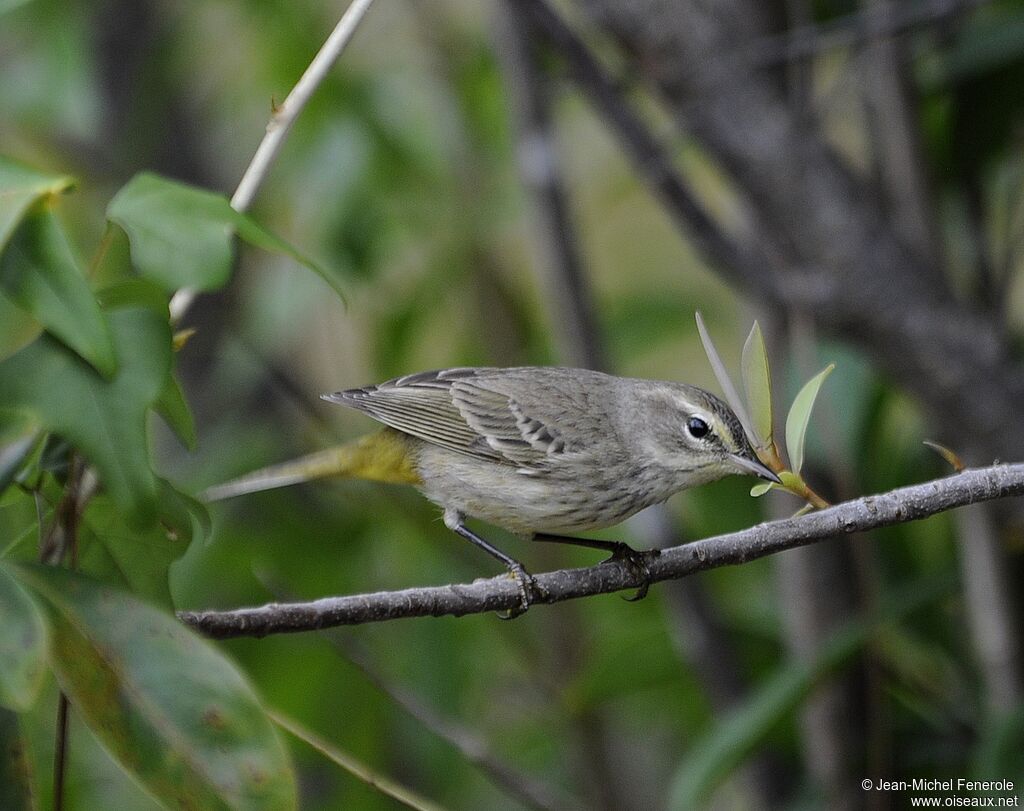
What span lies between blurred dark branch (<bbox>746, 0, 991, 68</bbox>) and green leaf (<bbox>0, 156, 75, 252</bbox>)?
2.28 meters

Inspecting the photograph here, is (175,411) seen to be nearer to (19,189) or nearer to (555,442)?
(19,189)

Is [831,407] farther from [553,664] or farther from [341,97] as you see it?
[341,97]

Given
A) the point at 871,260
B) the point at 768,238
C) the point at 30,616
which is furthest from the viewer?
the point at 768,238

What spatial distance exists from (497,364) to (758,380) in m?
2.74

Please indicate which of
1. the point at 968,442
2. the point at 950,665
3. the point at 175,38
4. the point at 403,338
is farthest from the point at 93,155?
the point at 950,665

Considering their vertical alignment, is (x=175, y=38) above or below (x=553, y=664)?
above

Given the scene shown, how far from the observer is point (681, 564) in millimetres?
2043

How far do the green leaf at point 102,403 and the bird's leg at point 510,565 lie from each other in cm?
72

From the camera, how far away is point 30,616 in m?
1.41

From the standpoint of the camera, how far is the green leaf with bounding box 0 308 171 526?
1486mm

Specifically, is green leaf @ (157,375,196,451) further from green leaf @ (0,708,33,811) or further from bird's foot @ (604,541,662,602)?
bird's foot @ (604,541,662,602)

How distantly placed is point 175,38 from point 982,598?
12.0ft

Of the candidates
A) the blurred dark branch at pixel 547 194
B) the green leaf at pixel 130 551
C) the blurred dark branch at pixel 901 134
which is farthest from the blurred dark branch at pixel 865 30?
the green leaf at pixel 130 551

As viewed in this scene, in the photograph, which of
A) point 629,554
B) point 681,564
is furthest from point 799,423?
point 629,554
